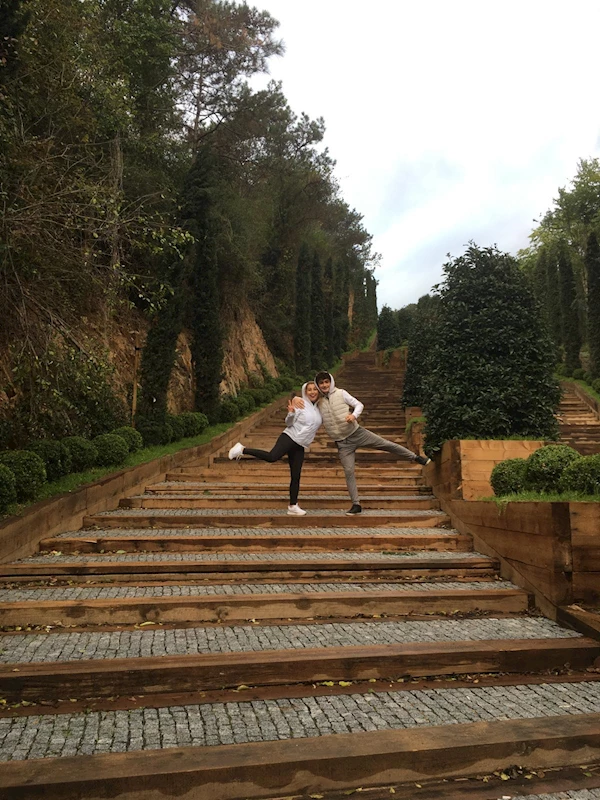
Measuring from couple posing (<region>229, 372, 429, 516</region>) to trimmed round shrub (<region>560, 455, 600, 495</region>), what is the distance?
2058 mm

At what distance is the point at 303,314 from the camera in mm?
27188

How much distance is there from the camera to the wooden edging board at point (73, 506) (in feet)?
16.0

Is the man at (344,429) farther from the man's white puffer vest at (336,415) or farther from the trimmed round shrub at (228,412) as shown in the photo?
the trimmed round shrub at (228,412)

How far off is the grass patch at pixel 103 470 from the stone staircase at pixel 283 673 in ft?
1.79

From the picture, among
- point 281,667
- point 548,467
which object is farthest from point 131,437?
point 281,667

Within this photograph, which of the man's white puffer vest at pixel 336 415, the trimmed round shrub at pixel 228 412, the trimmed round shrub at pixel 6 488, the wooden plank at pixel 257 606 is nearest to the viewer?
the wooden plank at pixel 257 606

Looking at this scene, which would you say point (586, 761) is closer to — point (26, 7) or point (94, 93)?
point (26, 7)

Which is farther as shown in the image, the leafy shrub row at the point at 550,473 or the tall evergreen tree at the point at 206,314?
the tall evergreen tree at the point at 206,314

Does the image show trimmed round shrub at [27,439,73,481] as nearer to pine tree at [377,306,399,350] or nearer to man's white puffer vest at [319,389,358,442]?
man's white puffer vest at [319,389,358,442]

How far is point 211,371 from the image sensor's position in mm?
15070

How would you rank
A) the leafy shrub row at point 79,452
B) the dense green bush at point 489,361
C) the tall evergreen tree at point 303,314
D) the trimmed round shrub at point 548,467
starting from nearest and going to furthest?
the trimmed round shrub at point 548,467 < the leafy shrub row at point 79,452 < the dense green bush at point 489,361 < the tall evergreen tree at point 303,314

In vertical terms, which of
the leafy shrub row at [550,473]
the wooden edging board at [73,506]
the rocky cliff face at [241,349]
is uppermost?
the rocky cliff face at [241,349]

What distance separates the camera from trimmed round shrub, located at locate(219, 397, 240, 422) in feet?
49.7

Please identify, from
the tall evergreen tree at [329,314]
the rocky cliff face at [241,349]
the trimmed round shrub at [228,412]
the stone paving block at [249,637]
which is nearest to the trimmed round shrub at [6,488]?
the stone paving block at [249,637]
